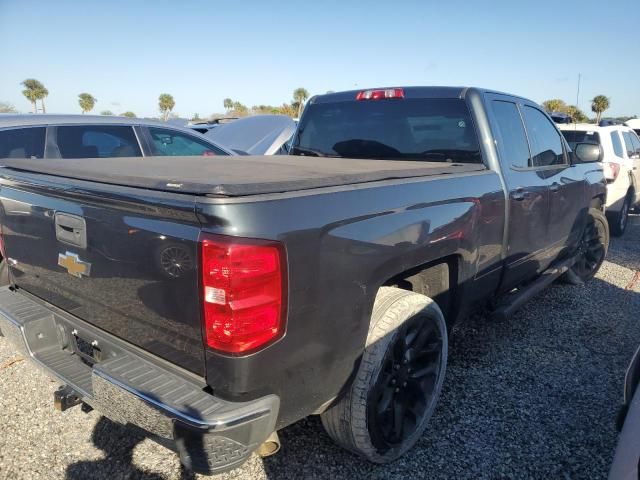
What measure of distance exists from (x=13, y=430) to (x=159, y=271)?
5.87ft

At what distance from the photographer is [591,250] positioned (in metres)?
5.33

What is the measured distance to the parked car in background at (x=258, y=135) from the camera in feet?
24.5

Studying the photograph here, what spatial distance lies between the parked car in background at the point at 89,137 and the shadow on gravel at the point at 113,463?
8.65 ft

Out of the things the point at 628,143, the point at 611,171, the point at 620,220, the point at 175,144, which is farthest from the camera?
the point at 628,143

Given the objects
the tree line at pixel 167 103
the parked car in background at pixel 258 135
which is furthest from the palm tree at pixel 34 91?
the parked car in background at pixel 258 135

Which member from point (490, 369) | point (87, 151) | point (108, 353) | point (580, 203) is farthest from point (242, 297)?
point (580, 203)

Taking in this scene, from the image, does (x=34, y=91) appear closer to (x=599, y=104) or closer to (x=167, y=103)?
(x=167, y=103)

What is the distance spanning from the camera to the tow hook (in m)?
2.14

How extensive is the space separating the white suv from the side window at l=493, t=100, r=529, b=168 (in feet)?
14.2

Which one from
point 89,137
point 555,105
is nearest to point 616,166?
point 89,137

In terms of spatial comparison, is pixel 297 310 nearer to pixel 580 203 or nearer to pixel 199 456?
pixel 199 456

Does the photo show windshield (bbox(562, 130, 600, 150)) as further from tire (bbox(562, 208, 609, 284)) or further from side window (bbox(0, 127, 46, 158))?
side window (bbox(0, 127, 46, 158))

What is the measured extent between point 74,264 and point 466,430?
2277 millimetres

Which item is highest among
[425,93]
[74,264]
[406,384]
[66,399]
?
[425,93]
